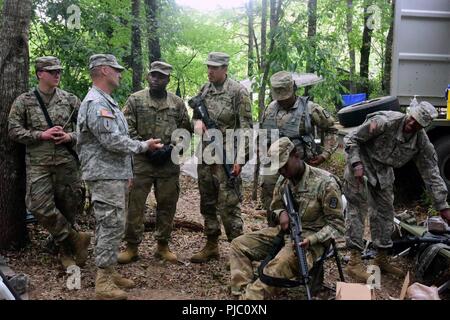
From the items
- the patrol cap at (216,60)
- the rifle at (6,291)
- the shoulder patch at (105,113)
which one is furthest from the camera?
the patrol cap at (216,60)

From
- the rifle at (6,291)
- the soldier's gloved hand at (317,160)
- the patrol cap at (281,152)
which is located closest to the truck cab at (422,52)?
the soldier's gloved hand at (317,160)

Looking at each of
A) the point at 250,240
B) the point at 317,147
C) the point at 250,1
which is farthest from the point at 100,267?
the point at 250,1

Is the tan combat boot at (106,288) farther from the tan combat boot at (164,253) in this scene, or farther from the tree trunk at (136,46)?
the tree trunk at (136,46)

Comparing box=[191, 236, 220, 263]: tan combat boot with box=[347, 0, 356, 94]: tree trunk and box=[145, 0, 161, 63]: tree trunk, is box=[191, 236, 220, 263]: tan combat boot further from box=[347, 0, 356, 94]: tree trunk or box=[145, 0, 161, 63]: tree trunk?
box=[347, 0, 356, 94]: tree trunk

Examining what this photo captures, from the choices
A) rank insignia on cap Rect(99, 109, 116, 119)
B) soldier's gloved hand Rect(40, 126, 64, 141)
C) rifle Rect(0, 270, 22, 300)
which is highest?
rank insignia on cap Rect(99, 109, 116, 119)

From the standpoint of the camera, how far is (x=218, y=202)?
5.07 meters

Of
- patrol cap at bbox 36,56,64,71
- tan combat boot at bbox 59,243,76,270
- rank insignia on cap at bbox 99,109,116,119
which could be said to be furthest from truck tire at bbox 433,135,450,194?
patrol cap at bbox 36,56,64,71

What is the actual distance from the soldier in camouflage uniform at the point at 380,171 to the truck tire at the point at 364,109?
1.35 m

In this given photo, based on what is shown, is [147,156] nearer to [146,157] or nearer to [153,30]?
[146,157]

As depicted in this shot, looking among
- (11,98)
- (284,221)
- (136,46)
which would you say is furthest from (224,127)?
(136,46)

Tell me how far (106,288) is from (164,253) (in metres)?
1.14

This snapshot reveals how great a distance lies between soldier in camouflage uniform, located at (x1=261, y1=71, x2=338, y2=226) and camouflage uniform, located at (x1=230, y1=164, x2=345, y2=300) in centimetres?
72

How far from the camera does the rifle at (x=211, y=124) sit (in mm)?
4918

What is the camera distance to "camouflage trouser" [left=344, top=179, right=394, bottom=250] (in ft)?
16.0
